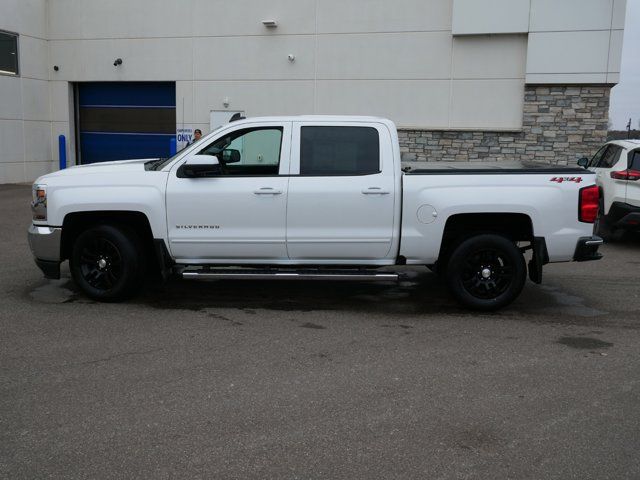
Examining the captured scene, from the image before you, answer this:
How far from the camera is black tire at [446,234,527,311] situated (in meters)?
6.73

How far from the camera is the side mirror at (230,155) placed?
713cm

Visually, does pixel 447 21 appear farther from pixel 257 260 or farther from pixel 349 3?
pixel 257 260

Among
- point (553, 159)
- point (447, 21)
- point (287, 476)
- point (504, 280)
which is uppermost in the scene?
point (447, 21)

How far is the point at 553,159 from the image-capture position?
60.4 ft

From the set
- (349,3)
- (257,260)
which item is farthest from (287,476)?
(349,3)

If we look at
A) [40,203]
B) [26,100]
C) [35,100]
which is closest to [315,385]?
[40,203]

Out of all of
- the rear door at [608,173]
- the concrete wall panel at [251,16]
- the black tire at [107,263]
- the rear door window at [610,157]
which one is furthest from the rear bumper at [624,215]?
the concrete wall panel at [251,16]

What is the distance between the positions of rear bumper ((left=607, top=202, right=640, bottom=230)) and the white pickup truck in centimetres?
428

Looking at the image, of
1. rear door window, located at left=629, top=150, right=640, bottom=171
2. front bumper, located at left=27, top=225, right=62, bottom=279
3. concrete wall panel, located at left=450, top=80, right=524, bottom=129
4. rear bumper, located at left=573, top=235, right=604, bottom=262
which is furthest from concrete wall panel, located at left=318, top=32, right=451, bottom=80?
front bumper, located at left=27, top=225, right=62, bottom=279

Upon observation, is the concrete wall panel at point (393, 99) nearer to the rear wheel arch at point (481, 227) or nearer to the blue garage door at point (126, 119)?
the blue garage door at point (126, 119)

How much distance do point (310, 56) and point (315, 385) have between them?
636 inches

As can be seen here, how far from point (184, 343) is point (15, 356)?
1.36m

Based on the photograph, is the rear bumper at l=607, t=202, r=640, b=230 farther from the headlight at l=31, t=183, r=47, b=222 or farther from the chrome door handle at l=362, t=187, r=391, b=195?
the headlight at l=31, t=183, r=47, b=222

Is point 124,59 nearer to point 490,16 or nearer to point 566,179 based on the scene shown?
point 490,16
